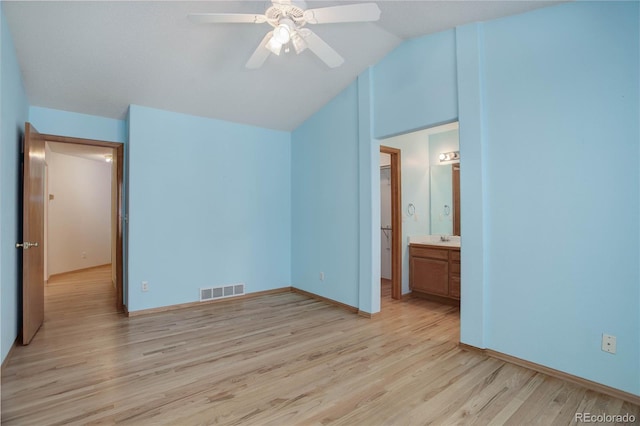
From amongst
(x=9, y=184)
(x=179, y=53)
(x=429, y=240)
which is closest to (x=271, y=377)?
(x=9, y=184)

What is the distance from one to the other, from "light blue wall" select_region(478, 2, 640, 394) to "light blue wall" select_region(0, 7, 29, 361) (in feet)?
12.8

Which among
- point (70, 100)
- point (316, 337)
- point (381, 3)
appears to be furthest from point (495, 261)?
point (70, 100)

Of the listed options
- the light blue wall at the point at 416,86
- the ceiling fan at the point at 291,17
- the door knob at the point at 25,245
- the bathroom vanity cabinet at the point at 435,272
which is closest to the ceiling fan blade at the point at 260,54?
the ceiling fan at the point at 291,17

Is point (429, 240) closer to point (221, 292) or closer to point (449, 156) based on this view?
point (449, 156)

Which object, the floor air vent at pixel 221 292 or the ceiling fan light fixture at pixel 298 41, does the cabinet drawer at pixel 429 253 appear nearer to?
the floor air vent at pixel 221 292

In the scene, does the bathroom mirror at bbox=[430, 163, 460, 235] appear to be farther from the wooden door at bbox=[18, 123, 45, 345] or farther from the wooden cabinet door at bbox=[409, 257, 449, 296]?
the wooden door at bbox=[18, 123, 45, 345]

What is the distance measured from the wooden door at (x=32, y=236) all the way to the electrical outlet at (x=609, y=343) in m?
4.63

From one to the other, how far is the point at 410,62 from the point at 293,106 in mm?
1679

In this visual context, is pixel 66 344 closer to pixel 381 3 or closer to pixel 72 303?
pixel 72 303

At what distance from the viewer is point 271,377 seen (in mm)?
2330

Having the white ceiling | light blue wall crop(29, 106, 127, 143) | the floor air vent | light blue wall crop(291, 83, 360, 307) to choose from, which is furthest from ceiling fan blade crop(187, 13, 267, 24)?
the floor air vent

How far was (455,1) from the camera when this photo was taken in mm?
2545

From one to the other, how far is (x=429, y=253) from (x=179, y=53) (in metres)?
3.87

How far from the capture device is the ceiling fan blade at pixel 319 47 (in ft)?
6.90
